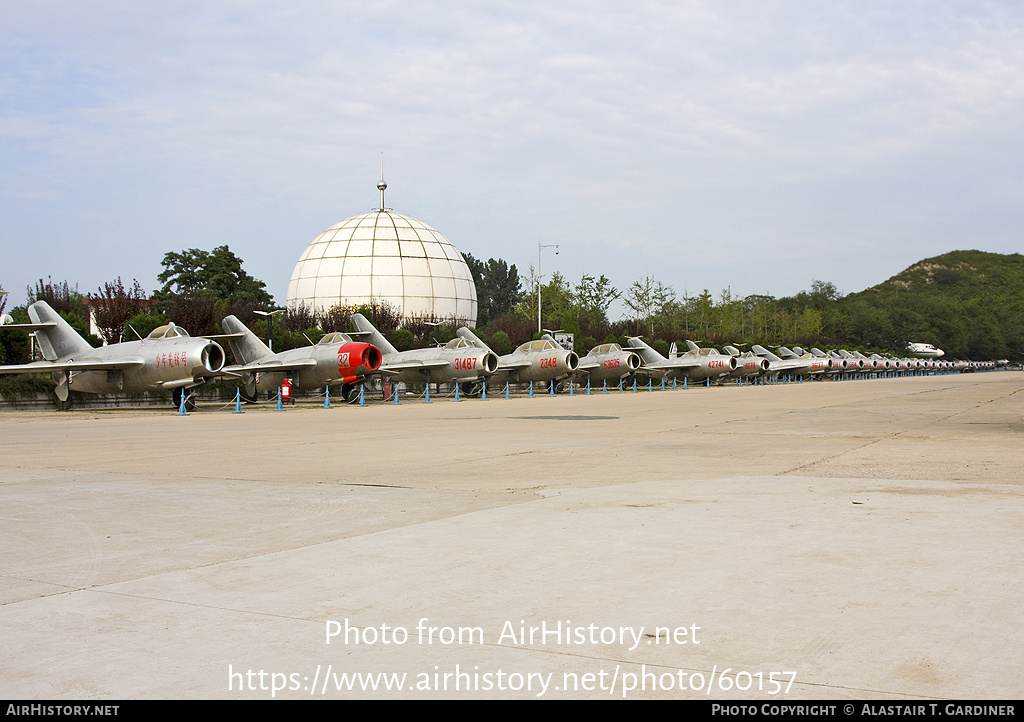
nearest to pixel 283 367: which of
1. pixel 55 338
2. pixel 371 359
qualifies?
pixel 371 359

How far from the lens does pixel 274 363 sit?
36375 millimetres

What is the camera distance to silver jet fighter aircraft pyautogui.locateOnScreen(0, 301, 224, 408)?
29.9 metres

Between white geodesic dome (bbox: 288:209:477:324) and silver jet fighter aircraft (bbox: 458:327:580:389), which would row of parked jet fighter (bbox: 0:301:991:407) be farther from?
white geodesic dome (bbox: 288:209:477:324)

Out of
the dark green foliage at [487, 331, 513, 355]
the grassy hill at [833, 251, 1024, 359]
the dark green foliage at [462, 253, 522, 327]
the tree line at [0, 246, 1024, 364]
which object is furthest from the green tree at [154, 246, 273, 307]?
the grassy hill at [833, 251, 1024, 359]

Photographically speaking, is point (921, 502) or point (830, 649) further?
point (921, 502)

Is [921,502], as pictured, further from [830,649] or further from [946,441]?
[946,441]

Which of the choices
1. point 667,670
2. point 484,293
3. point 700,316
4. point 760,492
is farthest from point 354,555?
point 484,293

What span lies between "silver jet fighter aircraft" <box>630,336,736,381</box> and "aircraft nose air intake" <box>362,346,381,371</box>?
2601 cm

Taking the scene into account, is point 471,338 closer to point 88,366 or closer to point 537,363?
point 537,363

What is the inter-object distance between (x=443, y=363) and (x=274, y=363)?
8478 mm

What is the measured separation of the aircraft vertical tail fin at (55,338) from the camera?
33562 millimetres

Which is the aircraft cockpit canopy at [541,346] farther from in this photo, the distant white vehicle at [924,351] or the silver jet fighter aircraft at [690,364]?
the distant white vehicle at [924,351]

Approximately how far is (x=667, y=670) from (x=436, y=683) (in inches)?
38.5

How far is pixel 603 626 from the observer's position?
4395 mm
